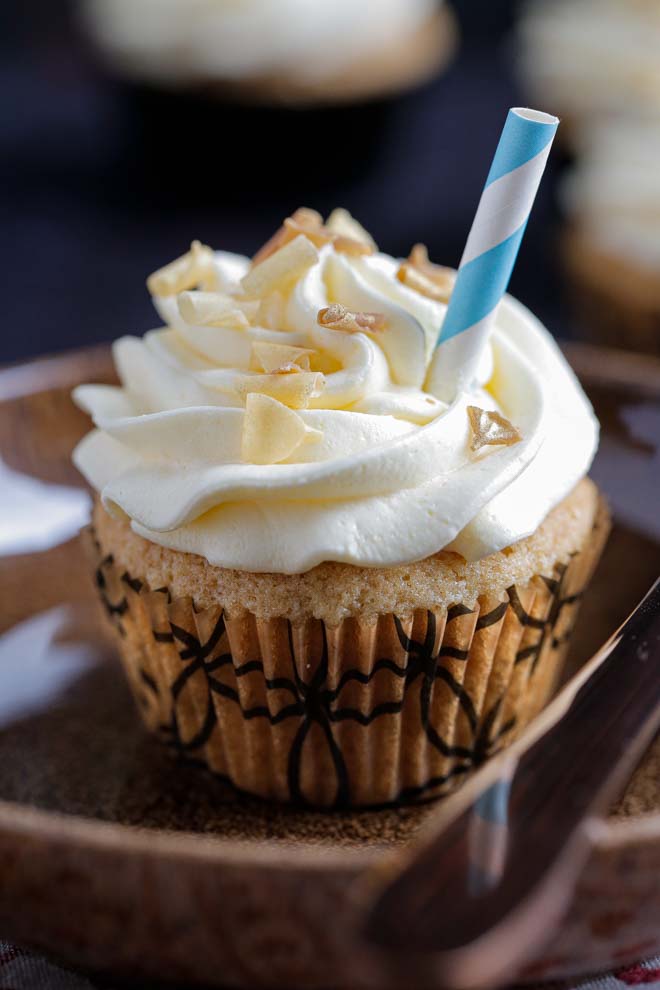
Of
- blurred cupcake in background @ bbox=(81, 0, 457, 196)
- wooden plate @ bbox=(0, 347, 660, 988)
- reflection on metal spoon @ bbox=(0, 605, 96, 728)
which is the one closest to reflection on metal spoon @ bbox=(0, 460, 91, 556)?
wooden plate @ bbox=(0, 347, 660, 988)

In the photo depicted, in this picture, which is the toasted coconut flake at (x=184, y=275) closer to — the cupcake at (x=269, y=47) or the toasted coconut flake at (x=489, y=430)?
the toasted coconut flake at (x=489, y=430)

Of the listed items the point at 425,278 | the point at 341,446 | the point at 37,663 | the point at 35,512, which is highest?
the point at 425,278

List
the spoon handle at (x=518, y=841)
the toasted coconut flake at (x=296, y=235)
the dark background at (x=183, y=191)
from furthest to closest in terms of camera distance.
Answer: the dark background at (x=183, y=191) < the toasted coconut flake at (x=296, y=235) < the spoon handle at (x=518, y=841)

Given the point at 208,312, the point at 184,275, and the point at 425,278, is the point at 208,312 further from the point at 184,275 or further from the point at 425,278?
the point at 425,278

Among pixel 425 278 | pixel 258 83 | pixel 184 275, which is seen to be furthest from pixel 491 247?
pixel 258 83

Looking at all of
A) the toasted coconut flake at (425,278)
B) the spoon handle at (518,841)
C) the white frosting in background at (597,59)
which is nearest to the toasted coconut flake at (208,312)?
the toasted coconut flake at (425,278)
